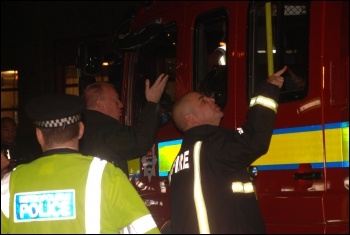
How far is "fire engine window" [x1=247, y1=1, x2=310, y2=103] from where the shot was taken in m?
4.32

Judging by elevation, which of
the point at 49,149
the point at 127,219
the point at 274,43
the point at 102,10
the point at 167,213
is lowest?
the point at 167,213

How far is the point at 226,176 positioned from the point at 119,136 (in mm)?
1213

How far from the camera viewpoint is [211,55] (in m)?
5.20

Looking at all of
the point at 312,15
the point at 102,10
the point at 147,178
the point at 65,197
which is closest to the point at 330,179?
the point at 312,15

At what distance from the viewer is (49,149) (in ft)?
11.8

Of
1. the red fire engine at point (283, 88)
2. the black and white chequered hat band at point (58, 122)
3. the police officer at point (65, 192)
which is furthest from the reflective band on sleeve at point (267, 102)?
the black and white chequered hat band at point (58, 122)

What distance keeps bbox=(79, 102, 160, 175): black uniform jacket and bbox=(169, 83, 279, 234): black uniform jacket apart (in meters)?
0.85

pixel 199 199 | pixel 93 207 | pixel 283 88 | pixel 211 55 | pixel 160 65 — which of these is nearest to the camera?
pixel 93 207

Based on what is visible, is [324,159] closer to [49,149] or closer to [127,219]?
[127,219]

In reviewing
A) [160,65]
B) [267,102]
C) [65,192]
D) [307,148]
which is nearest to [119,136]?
[160,65]

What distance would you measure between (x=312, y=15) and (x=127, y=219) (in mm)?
1655

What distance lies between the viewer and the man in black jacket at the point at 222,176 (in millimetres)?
3996

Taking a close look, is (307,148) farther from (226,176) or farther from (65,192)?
(65,192)

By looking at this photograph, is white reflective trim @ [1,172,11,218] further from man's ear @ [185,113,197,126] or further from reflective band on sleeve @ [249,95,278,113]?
reflective band on sleeve @ [249,95,278,113]
